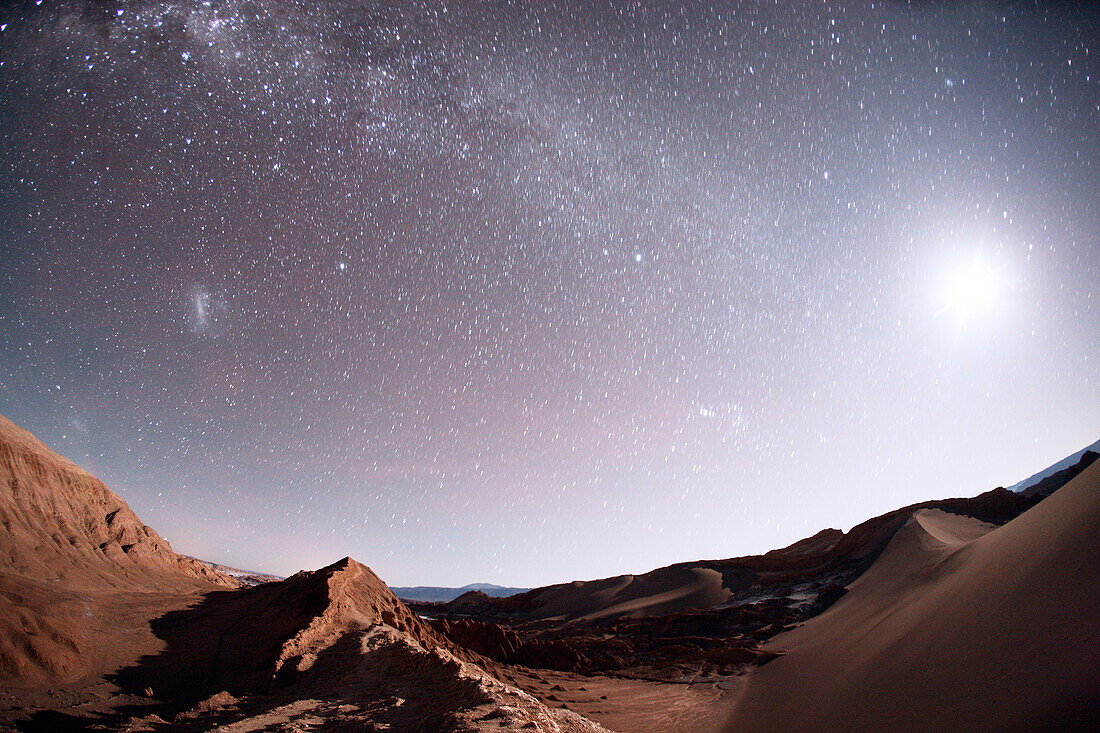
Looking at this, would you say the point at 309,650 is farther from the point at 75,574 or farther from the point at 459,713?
the point at 75,574

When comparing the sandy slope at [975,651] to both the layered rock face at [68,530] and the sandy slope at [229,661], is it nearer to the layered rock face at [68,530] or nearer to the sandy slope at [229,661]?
the sandy slope at [229,661]

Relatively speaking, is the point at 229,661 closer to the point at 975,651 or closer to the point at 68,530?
the point at 975,651

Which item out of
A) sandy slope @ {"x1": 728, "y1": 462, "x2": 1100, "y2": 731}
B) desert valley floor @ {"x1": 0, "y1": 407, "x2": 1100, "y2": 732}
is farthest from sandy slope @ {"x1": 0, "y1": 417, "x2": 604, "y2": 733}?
sandy slope @ {"x1": 728, "y1": 462, "x2": 1100, "y2": 731}

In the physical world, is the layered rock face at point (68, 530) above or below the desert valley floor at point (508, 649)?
above

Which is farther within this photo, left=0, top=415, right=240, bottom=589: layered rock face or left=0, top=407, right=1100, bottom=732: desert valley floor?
left=0, top=415, right=240, bottom=589: layered rock face

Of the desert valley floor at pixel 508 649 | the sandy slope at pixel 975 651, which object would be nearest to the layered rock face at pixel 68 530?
the desert valley floor at pixel 508 649

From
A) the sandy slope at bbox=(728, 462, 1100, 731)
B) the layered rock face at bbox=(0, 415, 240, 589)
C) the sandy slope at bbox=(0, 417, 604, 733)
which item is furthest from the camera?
the layered rock face at bbox=(0, 415, 240, 589)

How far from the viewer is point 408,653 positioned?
1000 centimetres

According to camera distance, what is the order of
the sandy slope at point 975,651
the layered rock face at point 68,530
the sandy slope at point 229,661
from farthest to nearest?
the layered rock face at point 68,530 < the sandy slope at point 229,661 < the sandy slope at point 975,651

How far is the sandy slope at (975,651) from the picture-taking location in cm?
666

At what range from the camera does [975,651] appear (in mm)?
8711

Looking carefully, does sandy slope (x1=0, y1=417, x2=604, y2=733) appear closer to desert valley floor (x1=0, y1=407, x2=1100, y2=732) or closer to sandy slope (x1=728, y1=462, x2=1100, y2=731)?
desert valley floor (x1=0, y1=407, x2=1100, y2=732)

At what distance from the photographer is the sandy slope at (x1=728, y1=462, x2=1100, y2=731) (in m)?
6.66

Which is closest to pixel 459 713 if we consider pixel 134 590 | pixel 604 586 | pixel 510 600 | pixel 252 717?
pixel 252 717
